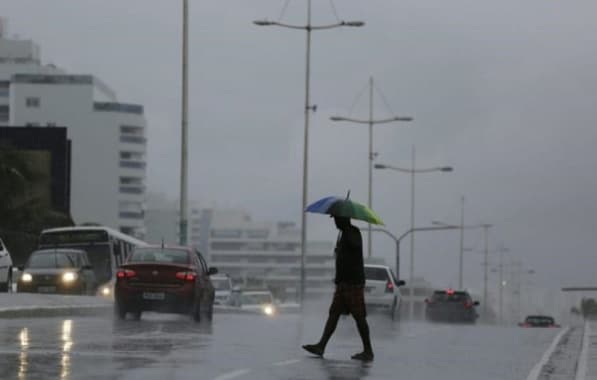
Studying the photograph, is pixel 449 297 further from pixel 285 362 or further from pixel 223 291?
pixel 285 362

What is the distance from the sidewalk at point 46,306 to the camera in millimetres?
30625

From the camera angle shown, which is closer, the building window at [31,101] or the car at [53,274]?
the car at [53,274]

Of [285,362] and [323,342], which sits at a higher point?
[323,342]

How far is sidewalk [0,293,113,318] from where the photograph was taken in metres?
30.6

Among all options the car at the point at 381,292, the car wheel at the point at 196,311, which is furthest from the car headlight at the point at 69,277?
the car wheel at the point at 196,311

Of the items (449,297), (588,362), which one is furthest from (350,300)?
(449,297)

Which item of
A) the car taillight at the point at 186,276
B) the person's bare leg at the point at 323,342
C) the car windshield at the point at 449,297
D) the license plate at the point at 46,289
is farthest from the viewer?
the car windshield at the point at 449,297

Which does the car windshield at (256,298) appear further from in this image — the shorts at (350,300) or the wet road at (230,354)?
the shorts at (350,300)

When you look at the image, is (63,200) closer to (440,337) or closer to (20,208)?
(20,208)

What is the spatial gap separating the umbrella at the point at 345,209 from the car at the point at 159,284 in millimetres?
11311

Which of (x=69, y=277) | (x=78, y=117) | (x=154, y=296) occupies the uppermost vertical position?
(x=78, y=117)

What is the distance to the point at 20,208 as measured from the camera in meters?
80.0

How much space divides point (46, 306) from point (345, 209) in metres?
15.1

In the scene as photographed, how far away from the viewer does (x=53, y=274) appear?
4469 centimetres
